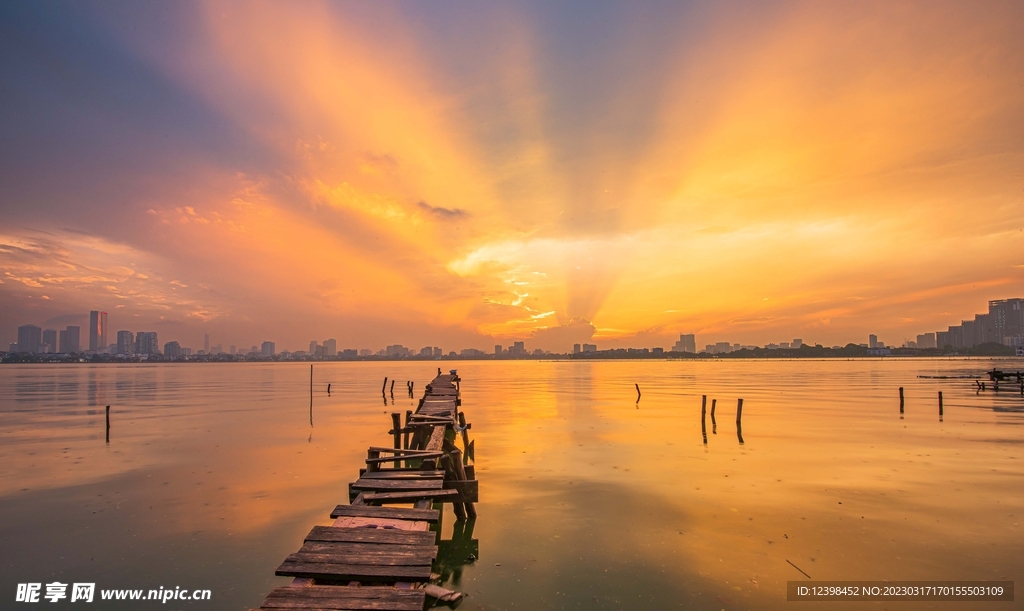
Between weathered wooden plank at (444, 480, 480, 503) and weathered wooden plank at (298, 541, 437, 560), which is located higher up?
weathered wooden plank at (298, 541, 437, 560)

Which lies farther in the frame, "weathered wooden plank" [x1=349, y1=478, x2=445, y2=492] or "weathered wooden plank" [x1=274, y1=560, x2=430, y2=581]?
"weathered wooden plank" [x1=349, y1=478, x2=445, y2=492]

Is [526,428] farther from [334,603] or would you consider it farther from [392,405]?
[334,603]

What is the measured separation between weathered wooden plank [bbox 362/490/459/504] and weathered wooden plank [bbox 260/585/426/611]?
4.25m

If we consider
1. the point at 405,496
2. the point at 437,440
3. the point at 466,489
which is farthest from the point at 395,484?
the point at 437,440

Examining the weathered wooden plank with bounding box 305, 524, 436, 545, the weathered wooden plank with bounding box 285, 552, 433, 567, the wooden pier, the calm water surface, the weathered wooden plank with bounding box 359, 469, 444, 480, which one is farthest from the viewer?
the weathered wooden plank with bounding box 359, 469, 444, 480

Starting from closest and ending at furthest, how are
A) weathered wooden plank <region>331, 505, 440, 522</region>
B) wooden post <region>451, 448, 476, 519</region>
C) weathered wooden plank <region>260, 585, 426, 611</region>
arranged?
weathered wooden plank <region>260, 585, 426, 611</region>
weathered wooden plank <region>331, 505, 440, 522</region>
wooden post <region>451, 448, 476, 519</region>

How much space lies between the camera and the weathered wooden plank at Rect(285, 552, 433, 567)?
8008 millimetres

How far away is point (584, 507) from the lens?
15.3 m

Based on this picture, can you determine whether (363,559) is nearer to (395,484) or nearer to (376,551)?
(376,551)

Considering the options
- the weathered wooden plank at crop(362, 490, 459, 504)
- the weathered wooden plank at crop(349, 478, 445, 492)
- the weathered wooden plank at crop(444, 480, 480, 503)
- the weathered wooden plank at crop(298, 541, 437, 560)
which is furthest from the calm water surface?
the weathered wooden plank at crop(298, 541, 437, 560)

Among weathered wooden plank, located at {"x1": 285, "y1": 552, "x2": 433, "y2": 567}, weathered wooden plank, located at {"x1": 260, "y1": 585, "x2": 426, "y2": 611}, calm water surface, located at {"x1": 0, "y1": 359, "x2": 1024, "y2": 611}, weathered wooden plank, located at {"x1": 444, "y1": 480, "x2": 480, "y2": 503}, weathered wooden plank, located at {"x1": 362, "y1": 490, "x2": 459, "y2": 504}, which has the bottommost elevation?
calm water surface, located at {"x1": 0, "y1": 359, "x2": 1024, "y2": 611}

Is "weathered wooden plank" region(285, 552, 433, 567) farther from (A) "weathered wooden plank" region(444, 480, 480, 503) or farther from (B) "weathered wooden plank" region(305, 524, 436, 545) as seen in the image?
(A) "weathered wooden plank" region(444, 480, 480, 503)

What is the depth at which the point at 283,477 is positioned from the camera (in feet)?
64.0

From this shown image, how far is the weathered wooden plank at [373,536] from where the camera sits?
8.78m
